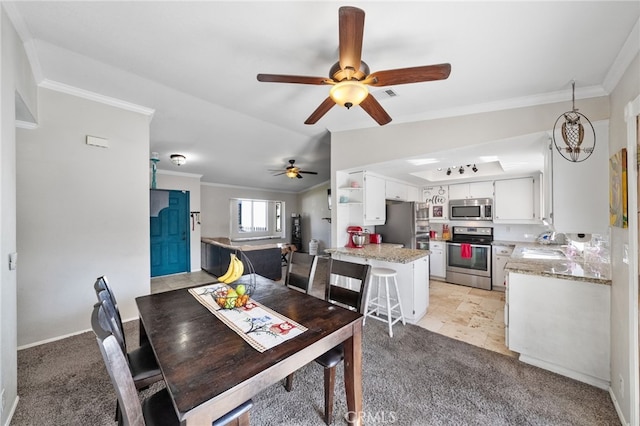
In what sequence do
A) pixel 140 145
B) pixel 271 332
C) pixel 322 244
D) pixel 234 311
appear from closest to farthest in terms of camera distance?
pixel 271 332
pixel 234 311
pixel 140 145
pixel 322 244

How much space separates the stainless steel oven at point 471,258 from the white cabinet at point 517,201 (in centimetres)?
Answer: 43

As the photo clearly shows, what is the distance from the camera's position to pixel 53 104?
2561 mm

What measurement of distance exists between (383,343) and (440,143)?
2.33 m

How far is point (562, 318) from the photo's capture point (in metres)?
2.07

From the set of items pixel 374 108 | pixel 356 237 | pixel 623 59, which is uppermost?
pixel 623 59

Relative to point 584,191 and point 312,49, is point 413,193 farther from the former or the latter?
point 312,49

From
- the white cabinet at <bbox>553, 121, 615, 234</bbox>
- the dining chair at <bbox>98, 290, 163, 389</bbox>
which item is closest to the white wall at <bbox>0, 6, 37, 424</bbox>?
the dining chair at <bbox>98, 290, 163, 389</bbox>

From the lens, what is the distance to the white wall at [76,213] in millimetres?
2453

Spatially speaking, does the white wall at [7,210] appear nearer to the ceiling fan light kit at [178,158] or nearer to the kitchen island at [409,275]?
the ceiling fan light kit at [178,158]

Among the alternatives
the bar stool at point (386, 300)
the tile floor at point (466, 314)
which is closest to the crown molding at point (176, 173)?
the tile floor at point (466, 314)

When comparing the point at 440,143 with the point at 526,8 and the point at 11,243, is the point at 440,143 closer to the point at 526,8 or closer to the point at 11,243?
the point at 526,8

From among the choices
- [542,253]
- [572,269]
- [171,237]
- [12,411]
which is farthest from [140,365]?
[171,237]

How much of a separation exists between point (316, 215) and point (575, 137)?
6.72 m

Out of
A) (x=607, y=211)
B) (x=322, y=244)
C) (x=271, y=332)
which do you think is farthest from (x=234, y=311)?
(x=322, y=244)
